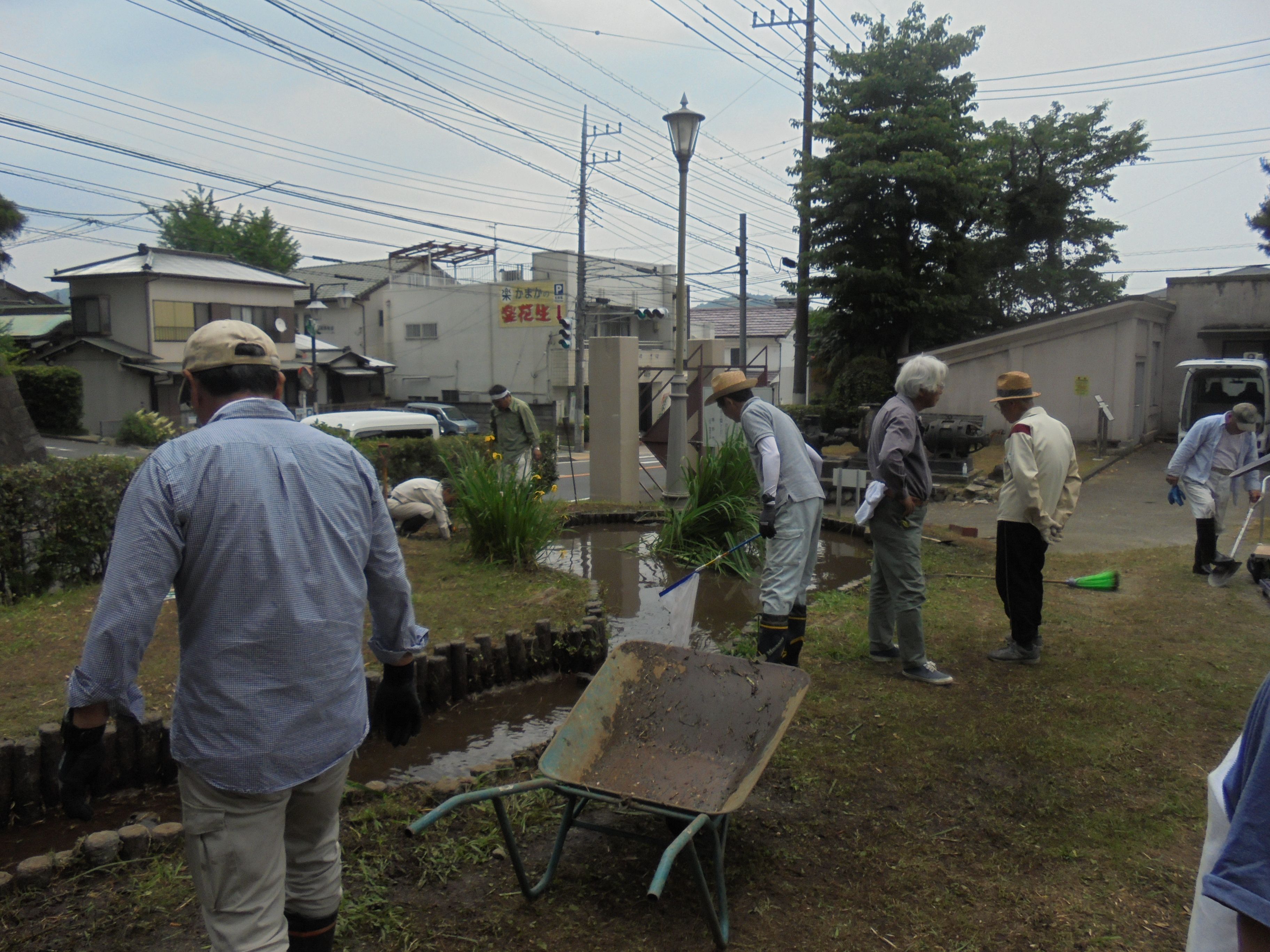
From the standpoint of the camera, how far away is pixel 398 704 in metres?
2.72

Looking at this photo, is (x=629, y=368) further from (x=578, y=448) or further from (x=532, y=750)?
(x=578, y=448)

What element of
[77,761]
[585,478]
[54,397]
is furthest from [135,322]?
[77,761]

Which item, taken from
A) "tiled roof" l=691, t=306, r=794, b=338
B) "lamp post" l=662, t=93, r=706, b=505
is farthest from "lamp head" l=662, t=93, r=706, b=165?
"tiled roof" l=691, t=306, r=794, b=338

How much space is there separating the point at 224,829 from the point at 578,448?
30474 mm

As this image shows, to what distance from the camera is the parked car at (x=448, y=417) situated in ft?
98.9

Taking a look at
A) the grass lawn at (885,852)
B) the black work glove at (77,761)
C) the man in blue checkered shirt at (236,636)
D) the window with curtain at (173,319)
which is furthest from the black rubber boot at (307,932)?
the window with curtain at (173,319)

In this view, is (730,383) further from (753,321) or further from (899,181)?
(753,321)

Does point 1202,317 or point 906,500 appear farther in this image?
point 1202,317

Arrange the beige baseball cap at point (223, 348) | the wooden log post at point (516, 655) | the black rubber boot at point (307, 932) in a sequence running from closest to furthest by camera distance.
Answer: the beige baseball cap at point (223, 348) < the black rubber boot at point (307, 932) < the wooden log post at point (516, 655)

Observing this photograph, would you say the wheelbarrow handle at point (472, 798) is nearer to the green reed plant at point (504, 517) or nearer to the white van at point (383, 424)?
the green reed plant at point (504, 517)

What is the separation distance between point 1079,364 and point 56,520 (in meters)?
18.8

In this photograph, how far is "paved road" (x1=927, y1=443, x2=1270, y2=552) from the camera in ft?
34.1

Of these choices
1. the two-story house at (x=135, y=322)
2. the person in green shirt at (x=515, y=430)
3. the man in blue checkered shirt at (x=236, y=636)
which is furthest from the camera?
the two-story house at (x=135, y=322)

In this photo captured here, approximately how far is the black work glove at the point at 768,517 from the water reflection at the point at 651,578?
141cm
